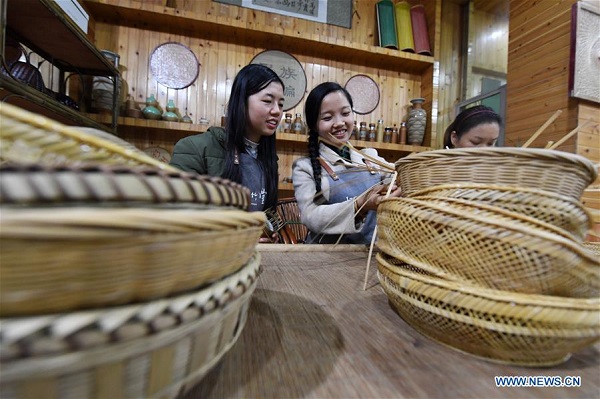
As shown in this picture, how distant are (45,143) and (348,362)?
324 millimetres

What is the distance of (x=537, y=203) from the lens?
0.28 metres

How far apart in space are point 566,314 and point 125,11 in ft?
8.91

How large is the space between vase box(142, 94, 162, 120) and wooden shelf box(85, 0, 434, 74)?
0.61 metres

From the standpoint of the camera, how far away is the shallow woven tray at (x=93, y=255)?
123mm

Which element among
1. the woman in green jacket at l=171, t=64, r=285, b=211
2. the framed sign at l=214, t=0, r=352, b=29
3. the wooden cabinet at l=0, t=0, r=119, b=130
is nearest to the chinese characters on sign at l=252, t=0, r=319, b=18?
the framed sign at l=214, t=0, r=352, b=29

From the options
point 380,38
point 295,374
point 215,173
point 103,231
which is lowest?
point 295,374

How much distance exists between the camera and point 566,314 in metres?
0.25

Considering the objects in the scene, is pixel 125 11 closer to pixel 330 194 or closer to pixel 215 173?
pixel 215 173

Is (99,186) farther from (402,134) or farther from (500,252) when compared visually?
(402,134)

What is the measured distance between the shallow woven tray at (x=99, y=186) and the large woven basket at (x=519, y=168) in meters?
0.29

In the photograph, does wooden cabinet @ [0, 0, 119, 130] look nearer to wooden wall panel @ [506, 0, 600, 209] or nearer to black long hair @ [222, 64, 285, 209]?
black long hair @ [222, 64, 285, 209]

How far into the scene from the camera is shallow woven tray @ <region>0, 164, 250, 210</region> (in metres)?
0.13

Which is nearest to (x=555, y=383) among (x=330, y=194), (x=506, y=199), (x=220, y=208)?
(x=506, y=199)

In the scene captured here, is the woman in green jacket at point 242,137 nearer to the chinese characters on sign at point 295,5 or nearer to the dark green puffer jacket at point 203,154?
the dark green puffer jacket at point 203,154
